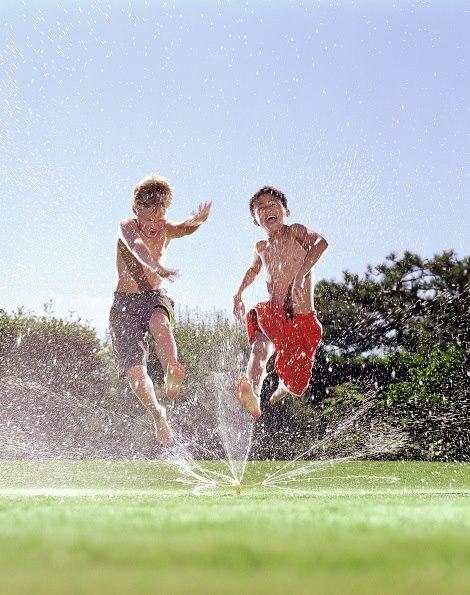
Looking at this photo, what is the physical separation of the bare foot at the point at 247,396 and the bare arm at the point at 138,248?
127cm

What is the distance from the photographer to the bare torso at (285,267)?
7898 millimetres

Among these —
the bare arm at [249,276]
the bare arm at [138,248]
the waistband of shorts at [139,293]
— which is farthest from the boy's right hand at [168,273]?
the bare arm at [249,276]

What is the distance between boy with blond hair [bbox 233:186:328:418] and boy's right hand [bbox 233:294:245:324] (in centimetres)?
17

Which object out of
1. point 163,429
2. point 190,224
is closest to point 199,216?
point 190,224

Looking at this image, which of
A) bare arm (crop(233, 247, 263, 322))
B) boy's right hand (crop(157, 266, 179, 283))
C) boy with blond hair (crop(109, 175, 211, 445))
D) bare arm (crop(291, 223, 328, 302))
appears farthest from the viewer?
bare arm (crop(233, 247, 263, 322))

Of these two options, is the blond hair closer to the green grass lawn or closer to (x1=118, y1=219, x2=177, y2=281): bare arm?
(x1=118, y1=219, x2=177, y2=281): bare arm

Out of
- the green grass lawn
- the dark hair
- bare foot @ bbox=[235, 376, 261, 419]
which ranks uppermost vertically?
the dark hair

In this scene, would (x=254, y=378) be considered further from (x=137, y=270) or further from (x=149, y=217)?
(x=149, y=217)

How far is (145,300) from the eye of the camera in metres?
7.43

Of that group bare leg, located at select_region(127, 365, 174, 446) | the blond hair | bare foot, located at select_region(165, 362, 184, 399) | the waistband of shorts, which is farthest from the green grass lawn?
the blond hair

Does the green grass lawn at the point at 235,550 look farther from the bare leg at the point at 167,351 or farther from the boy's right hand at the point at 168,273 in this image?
the boy's right hand at the point at 168,273

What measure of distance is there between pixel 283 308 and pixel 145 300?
1.29m

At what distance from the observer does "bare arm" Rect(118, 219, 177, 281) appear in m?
6.73

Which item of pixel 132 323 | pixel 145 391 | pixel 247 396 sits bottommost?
pixel 247 396
